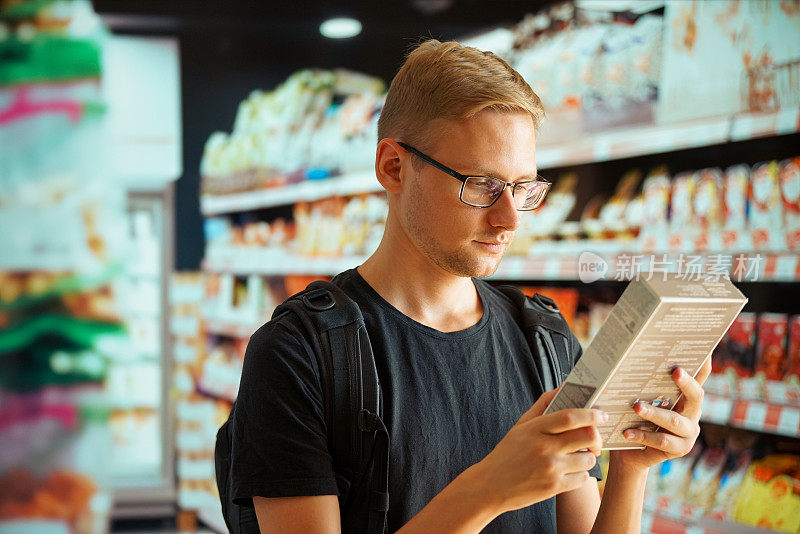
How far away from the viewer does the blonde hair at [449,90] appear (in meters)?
1.16

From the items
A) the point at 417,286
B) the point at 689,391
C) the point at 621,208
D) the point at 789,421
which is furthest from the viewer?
the point at 621,208

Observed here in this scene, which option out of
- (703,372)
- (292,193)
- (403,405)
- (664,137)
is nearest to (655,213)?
(664,137)

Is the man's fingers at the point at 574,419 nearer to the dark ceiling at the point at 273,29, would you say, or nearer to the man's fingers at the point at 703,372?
the man's fingers at the point at 703,372

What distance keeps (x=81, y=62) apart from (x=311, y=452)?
3.60 m

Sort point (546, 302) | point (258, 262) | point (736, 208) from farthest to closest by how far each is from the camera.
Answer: point (258, 262)
point (736, 208)
point (546, 302)

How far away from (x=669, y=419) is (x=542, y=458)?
8.4 inches

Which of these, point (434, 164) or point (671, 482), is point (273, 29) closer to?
point (671, 482)

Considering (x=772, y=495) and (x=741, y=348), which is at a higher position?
(x=741, y=348)

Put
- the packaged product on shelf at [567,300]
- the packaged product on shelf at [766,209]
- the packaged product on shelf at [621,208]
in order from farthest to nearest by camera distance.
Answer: the packaged product on shelf at [567,300]
the packaged product on shelf at [621,208]
the packaged product on shelf at [766,209]

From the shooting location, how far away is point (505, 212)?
115 cm

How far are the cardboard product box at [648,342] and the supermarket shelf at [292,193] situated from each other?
259 centimetres

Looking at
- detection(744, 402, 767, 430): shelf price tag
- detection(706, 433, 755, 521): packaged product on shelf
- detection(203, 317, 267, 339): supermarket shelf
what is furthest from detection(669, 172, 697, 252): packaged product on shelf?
detection(203, 317, 267, 339): supermarket shelf

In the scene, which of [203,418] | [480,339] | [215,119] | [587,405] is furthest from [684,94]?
[203,418]

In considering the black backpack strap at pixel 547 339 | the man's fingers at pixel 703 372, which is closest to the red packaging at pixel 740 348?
the black backpack strap at pixel 547 339
